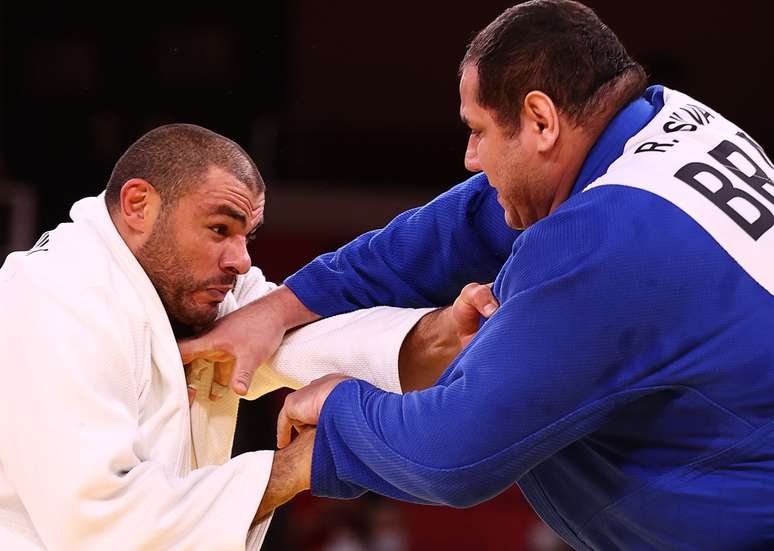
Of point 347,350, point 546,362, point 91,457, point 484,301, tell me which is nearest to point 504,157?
point 484,301

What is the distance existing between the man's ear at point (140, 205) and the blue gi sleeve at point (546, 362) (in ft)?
2.53

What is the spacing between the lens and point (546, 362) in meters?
1.82

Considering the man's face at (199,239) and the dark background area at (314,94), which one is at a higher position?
the man's face at (199,239)

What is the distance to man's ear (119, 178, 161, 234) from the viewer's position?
7.82 ft

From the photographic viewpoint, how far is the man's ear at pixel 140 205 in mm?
2383

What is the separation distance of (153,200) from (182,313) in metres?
0.25

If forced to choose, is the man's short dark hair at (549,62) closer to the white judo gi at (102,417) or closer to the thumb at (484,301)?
the thumb at (484,301)

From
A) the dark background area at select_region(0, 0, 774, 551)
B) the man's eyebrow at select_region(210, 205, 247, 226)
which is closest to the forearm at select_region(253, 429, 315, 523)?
the man's eyebrow at select_region(210, 205, 247, 226)

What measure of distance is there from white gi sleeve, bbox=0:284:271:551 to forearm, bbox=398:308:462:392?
0.40 metres

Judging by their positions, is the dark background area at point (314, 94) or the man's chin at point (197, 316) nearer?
the man's chin at point (197, 316)

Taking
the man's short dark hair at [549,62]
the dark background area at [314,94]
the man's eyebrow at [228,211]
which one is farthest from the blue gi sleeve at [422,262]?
the dark background area at [314,94]

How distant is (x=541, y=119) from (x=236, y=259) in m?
0.75

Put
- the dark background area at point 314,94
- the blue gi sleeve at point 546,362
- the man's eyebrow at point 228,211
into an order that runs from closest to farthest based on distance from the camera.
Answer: the blue gi sleeve at point 546,362
the man's eyebrow at point 228,211
the dark background area at point 314,94

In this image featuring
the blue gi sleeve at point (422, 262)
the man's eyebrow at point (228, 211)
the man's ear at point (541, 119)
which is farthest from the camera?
the blue gi sleeve at point (422, 262)
